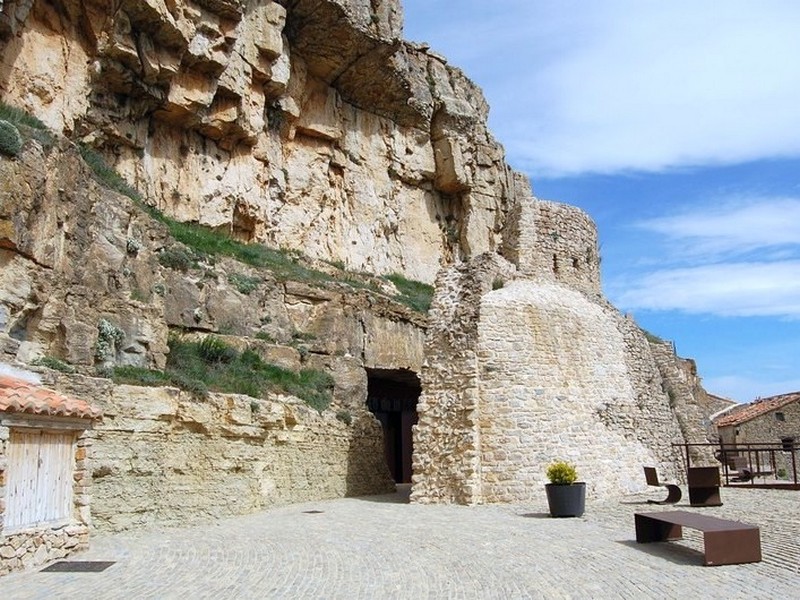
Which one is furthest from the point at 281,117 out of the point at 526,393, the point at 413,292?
the point at 526,393

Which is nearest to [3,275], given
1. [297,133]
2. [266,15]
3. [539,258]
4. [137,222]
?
[137,222]

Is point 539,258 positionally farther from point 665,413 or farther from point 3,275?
point 3,275

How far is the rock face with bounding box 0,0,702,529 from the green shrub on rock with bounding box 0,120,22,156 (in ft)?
0.53

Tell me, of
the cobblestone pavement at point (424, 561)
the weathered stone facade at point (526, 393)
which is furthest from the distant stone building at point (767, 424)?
the cobblestone pavement at point (424, 561)

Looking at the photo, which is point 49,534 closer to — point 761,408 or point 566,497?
point 566,497

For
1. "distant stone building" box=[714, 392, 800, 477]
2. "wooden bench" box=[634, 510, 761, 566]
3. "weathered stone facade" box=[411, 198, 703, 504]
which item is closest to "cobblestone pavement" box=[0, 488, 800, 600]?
"wooden bench" box=[634, 510, 761, 566]

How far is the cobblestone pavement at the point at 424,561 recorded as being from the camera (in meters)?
6.96

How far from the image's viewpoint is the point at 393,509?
47.9 ft

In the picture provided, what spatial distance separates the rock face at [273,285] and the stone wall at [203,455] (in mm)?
44

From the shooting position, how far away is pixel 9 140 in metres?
12.1

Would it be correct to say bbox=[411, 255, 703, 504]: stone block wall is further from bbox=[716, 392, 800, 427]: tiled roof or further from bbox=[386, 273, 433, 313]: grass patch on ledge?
bbox=[716, 392, 800, 427]: tiled roof

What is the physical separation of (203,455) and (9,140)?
6484 millimetres

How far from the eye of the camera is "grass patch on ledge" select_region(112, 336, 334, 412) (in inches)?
532

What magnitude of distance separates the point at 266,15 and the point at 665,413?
69.6 ft
